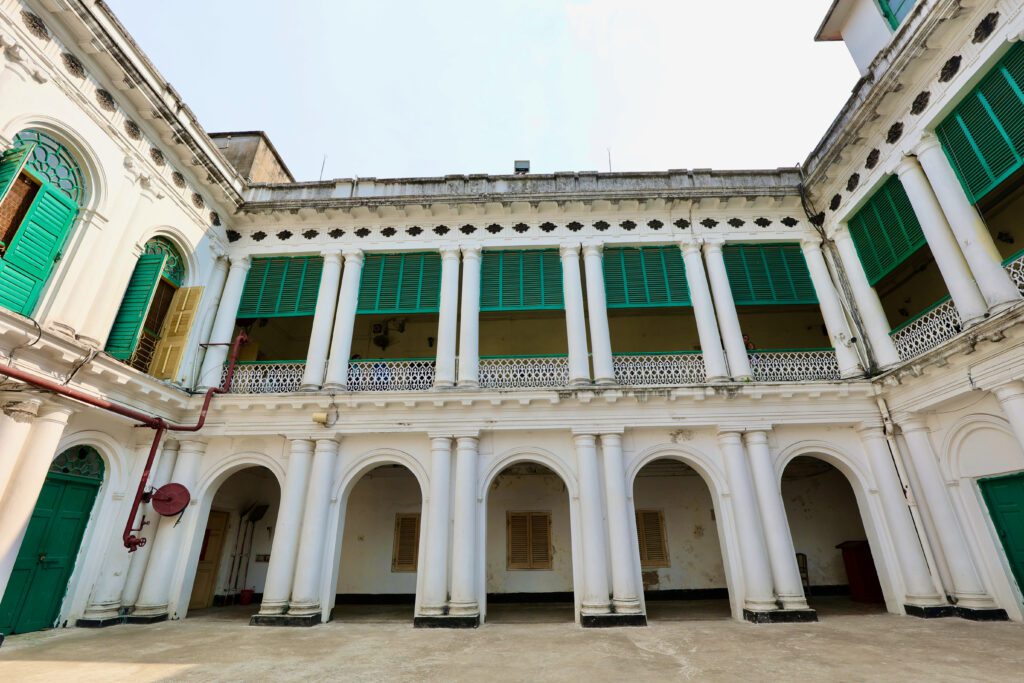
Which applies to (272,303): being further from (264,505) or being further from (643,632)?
(643,632)

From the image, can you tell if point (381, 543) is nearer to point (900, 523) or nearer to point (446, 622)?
point (446, 622)

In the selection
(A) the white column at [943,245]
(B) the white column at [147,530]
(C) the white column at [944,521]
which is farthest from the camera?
(B) the white column at [147,530]

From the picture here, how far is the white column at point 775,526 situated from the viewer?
324 inches

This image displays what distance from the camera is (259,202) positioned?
11.3 m

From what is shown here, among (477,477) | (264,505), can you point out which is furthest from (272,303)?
(477,477)

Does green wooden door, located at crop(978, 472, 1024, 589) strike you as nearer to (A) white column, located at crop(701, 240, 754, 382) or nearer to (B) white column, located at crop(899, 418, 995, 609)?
(B) white column, located at crop(899, 418, 995, 609)

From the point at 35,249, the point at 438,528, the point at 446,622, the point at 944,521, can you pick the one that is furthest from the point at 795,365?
the point at 35,249

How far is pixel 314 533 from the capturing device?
8.77m

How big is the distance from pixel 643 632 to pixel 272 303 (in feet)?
32.0

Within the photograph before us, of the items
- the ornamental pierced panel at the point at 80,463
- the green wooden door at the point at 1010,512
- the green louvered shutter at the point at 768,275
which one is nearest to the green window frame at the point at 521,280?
the green louvered shutter at the point at 768,275

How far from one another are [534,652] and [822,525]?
965 cm

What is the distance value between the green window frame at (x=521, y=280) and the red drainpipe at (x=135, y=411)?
17.3 feet

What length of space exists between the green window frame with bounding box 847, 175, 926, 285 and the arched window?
46.1 ft

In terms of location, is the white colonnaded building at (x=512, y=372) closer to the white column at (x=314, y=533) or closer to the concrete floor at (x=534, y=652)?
the white column at (x=314, y=533)
